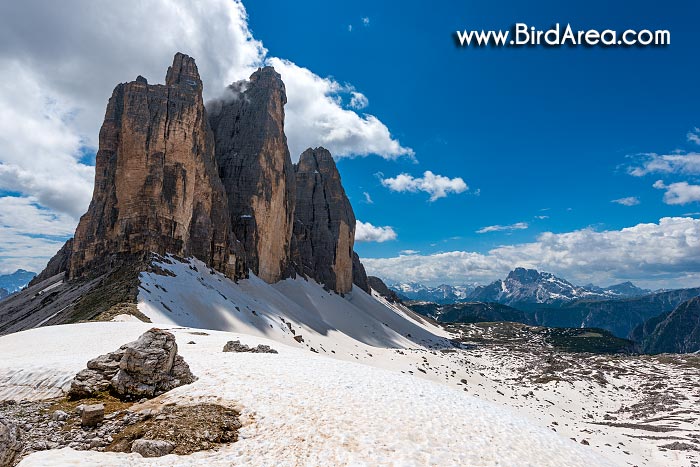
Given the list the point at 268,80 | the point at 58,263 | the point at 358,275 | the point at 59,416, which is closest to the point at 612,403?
the point at 59,416

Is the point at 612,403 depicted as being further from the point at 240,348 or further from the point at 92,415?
the point at 92,415

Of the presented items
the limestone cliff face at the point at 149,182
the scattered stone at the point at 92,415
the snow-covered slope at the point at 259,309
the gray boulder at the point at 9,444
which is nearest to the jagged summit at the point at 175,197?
the limestone cliff face at the point at 149,182

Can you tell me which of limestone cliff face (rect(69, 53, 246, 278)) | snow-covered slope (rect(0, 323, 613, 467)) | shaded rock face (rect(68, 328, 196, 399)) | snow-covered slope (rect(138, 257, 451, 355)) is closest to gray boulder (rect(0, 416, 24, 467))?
snow-covered slope (rect(0, 323, 613, 467))

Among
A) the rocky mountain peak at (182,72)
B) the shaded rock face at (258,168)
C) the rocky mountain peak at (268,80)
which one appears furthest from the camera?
the rocky mountain peak at (268,80)

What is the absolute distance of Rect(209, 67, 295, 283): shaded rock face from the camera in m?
87.3

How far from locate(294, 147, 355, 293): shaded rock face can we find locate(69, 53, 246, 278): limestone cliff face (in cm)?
4833

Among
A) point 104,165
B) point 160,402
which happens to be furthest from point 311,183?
point 160,402

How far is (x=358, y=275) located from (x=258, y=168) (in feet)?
238

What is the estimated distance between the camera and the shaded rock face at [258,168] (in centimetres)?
8731

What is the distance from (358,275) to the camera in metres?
150

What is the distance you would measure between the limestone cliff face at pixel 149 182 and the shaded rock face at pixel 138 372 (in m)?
46.0

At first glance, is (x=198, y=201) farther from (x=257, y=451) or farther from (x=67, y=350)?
(x=257, y=451)

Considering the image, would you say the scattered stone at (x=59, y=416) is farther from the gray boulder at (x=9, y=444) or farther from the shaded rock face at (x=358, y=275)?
the shaded rock face at (x=358, y=275)

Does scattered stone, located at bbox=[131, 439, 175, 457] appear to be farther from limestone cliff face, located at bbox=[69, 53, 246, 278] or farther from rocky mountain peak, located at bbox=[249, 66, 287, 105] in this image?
rocky mountain peak, located at bbox=[249, 66, 287, 105]
